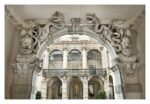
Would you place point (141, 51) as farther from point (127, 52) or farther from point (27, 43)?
point (27, 43)

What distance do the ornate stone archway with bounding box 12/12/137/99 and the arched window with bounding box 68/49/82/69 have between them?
9967mm

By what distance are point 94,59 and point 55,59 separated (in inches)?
111

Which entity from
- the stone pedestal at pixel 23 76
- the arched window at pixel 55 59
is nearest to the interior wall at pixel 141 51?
the stone pedestal at pixel 23 76

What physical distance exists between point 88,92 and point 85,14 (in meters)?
10.2

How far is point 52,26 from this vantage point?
139 inches

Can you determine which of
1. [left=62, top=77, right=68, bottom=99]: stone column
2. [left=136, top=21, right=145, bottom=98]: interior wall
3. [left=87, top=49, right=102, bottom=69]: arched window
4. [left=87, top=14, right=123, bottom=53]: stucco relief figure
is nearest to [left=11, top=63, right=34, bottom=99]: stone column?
[left=87, top=14, right=123, bottom=53]: stucco relief figure

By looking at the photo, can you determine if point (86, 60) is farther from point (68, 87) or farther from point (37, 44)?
point (37, 44)

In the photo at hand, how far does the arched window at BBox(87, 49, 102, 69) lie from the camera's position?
13516 millimetres

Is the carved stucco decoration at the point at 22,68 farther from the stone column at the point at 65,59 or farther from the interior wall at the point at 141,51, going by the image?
the stone column at the point at 65,59

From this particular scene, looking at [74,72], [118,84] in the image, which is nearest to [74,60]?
[74,72]

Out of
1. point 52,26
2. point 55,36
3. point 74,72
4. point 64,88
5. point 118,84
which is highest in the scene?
point 52,26

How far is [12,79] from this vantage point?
126 inches
